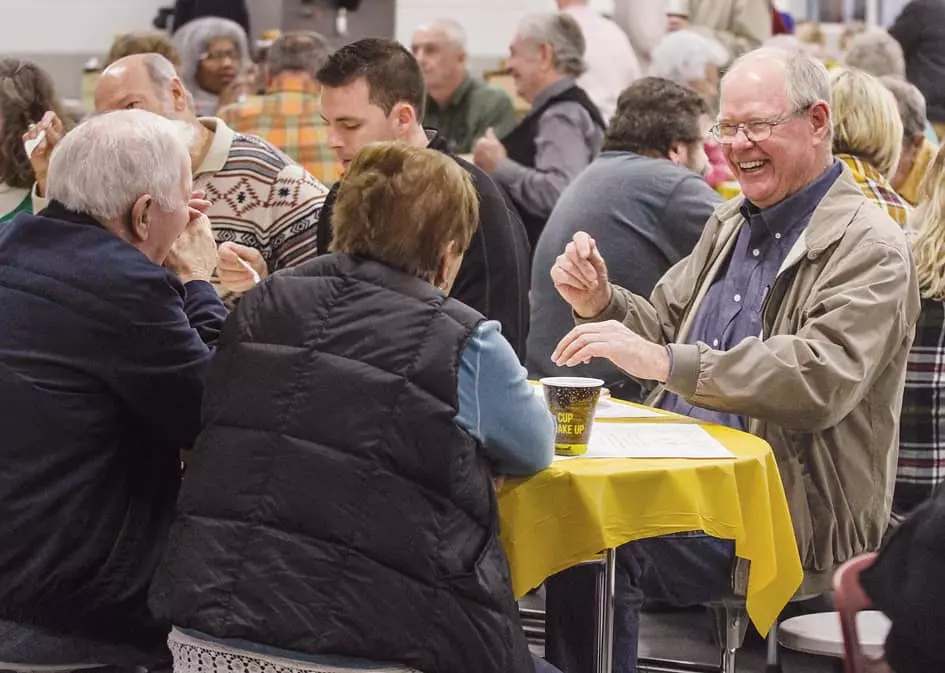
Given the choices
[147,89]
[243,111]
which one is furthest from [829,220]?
[243,111]

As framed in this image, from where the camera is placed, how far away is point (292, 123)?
594cm

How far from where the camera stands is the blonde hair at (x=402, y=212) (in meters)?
2.58

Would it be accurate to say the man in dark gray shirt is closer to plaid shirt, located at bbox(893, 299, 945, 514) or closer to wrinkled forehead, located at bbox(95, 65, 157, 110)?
plaid shirt, located at bbox(893, 299, 945, 514)

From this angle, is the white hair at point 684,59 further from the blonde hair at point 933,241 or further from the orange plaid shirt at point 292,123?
the blonde hair at point 933,241

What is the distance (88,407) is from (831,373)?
4.73ft

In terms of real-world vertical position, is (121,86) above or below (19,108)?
above

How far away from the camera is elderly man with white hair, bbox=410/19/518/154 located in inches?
266

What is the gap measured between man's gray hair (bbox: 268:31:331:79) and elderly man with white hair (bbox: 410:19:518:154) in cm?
59

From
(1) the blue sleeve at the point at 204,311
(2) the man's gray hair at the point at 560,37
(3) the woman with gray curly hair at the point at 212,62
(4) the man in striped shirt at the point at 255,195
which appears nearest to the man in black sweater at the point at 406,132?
(4) the man in striped shirt at the point at 255,195

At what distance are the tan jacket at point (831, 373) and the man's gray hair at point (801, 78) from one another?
183mm

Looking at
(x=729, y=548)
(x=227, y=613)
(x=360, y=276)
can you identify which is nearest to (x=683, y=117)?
(x=729, y=548)

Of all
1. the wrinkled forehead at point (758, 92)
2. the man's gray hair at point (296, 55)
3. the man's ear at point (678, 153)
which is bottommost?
the man's gray hair at point (296, 55)

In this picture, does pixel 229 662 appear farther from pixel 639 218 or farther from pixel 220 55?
pixel 220 55

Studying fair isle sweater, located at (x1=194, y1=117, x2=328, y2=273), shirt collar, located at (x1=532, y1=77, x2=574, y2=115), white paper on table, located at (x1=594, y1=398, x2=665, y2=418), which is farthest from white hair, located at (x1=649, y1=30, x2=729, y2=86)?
white paper on table, located at (x1=594, y1=398, x2=665, y2=418)
